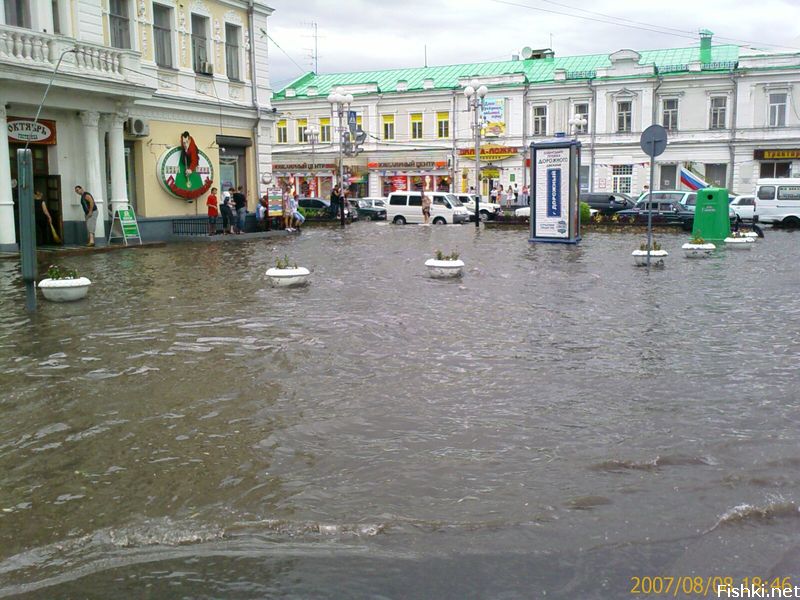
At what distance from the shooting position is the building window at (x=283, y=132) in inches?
2484

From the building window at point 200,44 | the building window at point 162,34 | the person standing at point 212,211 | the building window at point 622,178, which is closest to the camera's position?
the building window at point 162,34

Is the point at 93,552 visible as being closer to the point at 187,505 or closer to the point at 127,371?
the point at 187,505

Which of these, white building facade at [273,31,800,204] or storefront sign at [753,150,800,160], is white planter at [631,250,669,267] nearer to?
white building facade at [273,31,800,204]

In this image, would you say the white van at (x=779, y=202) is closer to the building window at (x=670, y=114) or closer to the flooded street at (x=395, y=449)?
the building window at (x=670, y=114)

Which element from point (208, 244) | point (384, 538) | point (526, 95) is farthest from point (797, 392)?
point (526, 95)

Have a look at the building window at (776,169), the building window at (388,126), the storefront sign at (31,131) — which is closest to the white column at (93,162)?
the storefront sign at (31,131)

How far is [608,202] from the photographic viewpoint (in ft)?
136

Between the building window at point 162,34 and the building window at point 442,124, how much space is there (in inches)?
1283

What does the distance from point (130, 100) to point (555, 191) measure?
42.0 ft

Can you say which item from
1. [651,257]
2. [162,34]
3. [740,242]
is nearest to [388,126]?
[162,34]

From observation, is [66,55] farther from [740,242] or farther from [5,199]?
[740,242]

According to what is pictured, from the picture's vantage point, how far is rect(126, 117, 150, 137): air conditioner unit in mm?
25156

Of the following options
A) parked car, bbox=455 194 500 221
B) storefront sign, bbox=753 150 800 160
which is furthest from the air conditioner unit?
storefront sign, bbox=753 150 800 160

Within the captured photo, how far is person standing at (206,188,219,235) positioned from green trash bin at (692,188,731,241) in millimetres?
15619
